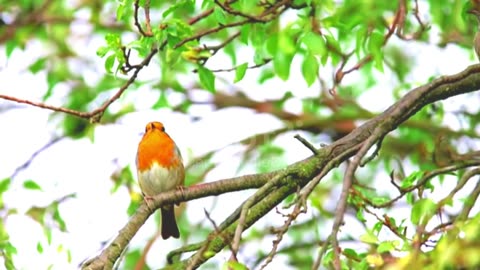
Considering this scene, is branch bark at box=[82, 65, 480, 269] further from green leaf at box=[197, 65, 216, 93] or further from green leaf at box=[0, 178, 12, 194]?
green leaf at box=[0, 178, 12, 194]

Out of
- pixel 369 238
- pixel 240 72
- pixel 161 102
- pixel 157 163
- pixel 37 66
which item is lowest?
pixel 369 238

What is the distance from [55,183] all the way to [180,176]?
1.39 metres

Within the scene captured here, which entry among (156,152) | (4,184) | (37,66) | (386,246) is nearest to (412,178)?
(386,246)

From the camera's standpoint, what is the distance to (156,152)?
260 inches

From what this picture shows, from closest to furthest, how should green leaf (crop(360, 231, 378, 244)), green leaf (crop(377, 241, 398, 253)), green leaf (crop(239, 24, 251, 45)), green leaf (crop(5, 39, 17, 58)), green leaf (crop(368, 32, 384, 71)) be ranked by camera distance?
green leaf (crop(377, 241, 398, 253)), green leaf (crop(360, 231, 378, 244)), green leaf (crop(368, 32, 384, 71)), green leaf (crop(239, 24, 251, 45)), green leaf (crop(5, 39, 17, 58))

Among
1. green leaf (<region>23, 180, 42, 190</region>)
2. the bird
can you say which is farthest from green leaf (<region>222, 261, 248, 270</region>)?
green leaf (<region>23, 180, 42, 190</region>)

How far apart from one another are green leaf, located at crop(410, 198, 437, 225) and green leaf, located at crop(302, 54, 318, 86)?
1.07 metres

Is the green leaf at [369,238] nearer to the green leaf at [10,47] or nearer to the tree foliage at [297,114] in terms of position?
the tree foliage at [297,114]

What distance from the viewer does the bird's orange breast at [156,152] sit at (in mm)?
6562

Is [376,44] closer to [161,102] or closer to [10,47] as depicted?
[161,102]

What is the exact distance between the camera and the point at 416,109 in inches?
165

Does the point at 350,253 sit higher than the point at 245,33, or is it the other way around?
the point at 245,33

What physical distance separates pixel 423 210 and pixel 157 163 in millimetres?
3699

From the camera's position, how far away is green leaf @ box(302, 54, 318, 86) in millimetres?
4168
